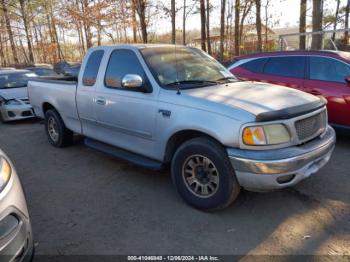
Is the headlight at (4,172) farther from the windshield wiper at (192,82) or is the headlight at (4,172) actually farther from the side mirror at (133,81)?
the windshield wiper at (192,82)

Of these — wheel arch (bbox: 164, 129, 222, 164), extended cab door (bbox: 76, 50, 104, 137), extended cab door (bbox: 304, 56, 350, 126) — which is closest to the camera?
wheel arch (bbox: 164, 129, 222, 164)

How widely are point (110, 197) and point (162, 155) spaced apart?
87 cm

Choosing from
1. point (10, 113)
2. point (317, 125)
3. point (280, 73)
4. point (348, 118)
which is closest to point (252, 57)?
point (280, 73)

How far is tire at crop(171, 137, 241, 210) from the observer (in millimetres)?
3209

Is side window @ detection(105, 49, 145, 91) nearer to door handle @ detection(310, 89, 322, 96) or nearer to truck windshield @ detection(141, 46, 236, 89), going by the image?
truck windshield @ detection(141, 46, 236, 89)

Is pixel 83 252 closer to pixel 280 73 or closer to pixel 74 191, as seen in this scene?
pixel 74 191

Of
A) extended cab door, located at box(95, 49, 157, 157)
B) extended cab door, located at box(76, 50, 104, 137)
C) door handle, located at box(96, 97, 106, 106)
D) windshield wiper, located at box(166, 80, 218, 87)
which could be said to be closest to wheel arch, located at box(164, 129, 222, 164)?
extended cab door, located at box(95, 49, 157, 157)

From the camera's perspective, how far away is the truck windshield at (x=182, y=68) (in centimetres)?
394

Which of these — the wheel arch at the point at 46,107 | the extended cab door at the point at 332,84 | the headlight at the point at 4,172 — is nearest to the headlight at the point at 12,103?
the wheel arch at the point at 46,107

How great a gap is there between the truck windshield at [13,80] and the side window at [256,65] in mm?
6833

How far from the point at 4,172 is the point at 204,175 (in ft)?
6.45

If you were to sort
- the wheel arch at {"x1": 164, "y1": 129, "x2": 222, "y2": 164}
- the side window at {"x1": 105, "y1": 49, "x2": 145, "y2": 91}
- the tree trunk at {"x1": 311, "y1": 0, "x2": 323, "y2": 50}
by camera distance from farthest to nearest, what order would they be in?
the tree trunk at {"x1": 311, "y1": 0, "x2": 323, "y2": 50}
the side window at {"x1": 105, "y1": 49, "x2": 145, "y2": 91}
the wheel arch at {"x1": 164, "y1": 129, "x2": 222, "y2": 164}

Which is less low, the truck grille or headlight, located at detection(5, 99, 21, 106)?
the truck grille

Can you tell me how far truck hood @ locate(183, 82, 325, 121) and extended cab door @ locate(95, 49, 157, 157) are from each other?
61 centimetres
